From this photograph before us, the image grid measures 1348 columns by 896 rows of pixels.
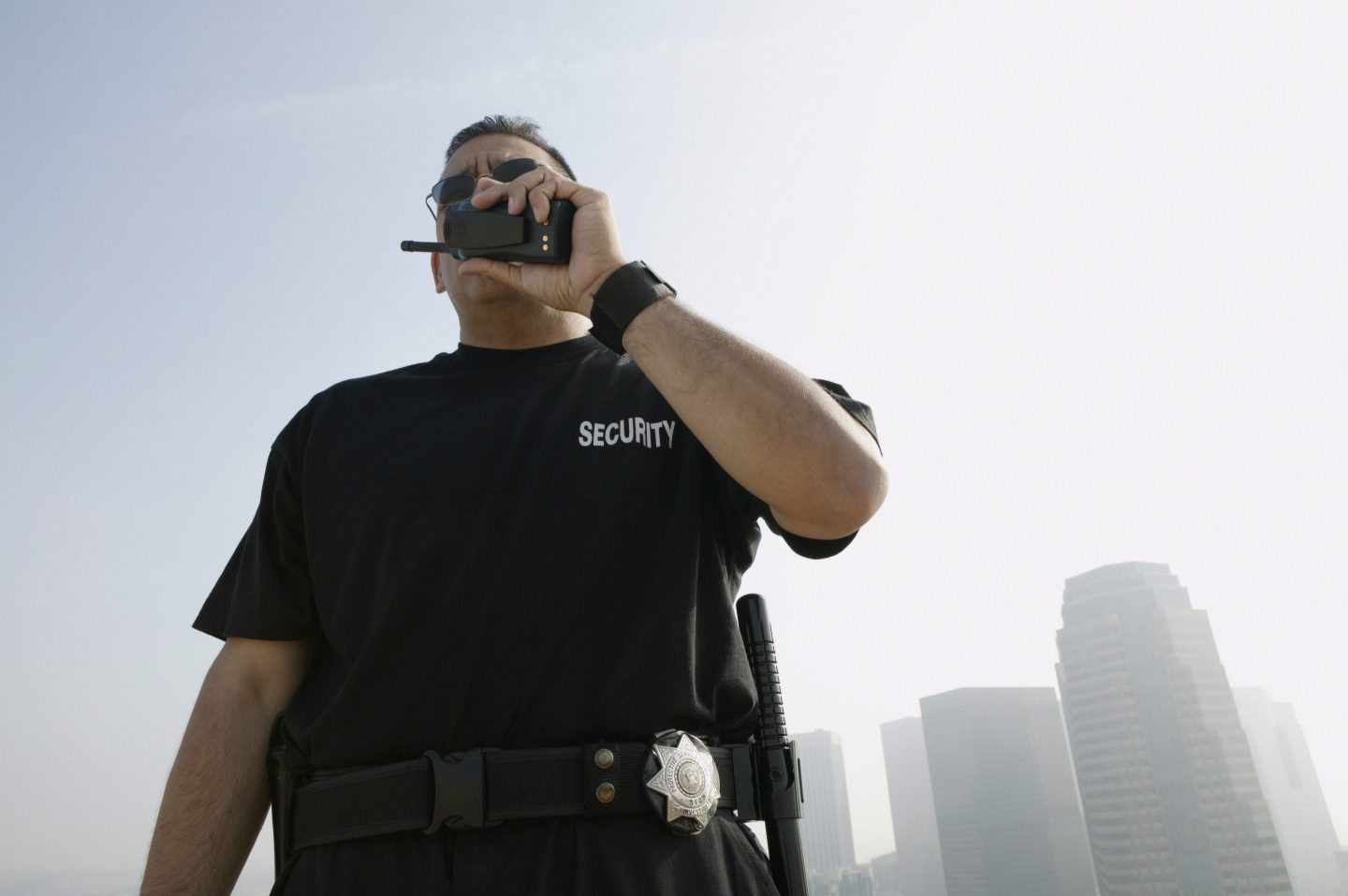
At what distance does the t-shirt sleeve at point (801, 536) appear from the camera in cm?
226

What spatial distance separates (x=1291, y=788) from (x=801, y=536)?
22057 cm

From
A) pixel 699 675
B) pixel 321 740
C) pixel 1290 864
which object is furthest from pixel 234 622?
pixel 1290 864

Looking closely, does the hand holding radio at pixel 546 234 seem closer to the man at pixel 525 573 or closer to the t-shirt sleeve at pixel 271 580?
the man at pixel 525 573

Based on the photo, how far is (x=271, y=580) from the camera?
2.52 m

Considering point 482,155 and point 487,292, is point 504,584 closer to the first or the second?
point 487,292

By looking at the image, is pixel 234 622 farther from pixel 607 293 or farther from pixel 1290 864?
pixel 1290 864

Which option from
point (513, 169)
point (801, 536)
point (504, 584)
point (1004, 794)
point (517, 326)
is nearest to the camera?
point (504, 584)

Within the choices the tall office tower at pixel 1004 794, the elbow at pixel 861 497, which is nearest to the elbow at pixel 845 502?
the elbow at pixel 861 497

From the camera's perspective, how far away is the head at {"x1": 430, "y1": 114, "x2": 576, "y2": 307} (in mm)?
2843

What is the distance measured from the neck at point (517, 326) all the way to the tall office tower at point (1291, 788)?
612ft

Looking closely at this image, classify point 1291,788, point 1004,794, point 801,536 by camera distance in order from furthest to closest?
point 1291,788 < point 1004,794 < point 801,536

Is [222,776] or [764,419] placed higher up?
[764,419]

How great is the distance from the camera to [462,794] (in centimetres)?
186

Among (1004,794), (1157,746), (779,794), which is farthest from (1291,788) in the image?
(779,794)
